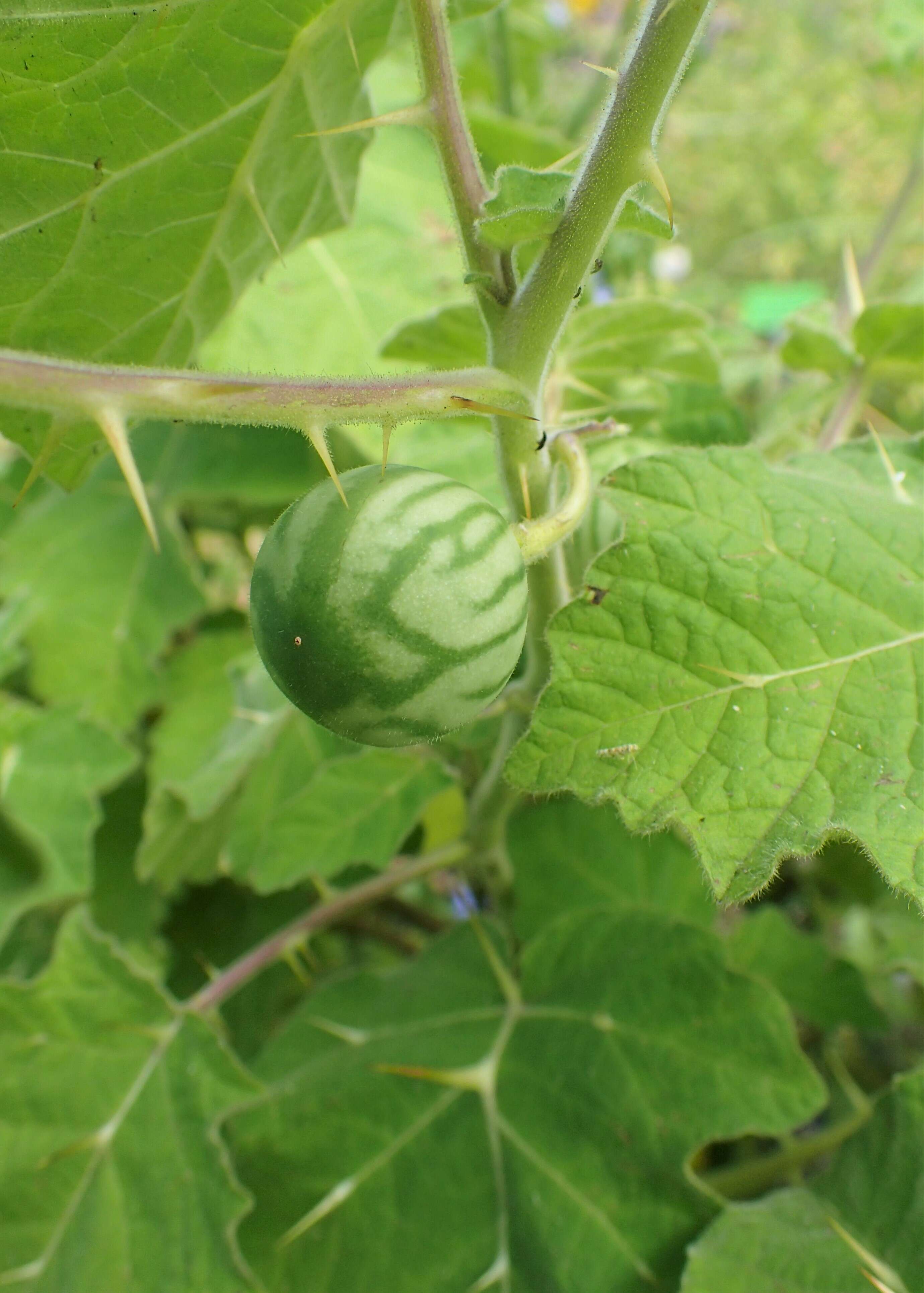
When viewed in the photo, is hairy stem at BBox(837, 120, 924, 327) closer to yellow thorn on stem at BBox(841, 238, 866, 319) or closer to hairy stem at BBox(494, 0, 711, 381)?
yellow thorn on stem at BBox(841, 238, 866, 319)

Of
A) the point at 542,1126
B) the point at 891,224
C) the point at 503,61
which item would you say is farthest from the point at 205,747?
the point at 891,224

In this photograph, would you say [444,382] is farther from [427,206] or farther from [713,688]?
[427,206]

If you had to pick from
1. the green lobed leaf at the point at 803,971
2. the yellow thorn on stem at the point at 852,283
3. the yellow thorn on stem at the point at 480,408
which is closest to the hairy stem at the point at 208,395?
the yellow thorn on stem at the point at 480,408

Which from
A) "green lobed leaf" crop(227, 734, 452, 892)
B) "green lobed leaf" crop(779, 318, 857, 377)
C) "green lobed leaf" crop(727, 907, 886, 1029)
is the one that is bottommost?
"green lobed leaf" crop(727, 907, 886, 1029)

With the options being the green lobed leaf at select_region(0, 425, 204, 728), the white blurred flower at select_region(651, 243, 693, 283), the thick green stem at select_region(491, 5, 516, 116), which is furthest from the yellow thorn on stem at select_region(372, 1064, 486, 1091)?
the white blurred flower at select_region(651, 243, 693, 283)

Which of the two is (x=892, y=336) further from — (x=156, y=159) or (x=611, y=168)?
(x=156, y=159)

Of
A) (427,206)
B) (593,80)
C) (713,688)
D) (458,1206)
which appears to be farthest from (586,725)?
(593,80)

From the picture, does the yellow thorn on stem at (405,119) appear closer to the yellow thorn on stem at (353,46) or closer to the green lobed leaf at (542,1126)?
the yellow thorn on stem at (353,46)
